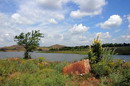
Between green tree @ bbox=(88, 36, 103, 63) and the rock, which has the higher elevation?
green tree @ bbox=(88, 36, 103, 63)

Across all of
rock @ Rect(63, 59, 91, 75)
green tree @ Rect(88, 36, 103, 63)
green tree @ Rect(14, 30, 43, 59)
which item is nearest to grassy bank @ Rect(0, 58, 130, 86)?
rock @ Rect(63, 59, 91, 75)

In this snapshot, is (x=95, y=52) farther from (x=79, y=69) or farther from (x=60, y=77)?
(x=60, y=77)

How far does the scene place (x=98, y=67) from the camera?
370 inches

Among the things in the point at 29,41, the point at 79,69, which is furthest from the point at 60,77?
the point at 29,41

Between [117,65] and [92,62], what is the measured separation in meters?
1.85

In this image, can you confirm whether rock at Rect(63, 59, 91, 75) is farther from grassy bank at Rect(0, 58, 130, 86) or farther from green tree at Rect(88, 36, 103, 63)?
green tree at Rect(88, 36, 103, 63)

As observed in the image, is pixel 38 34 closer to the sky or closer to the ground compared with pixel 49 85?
closer to the sky

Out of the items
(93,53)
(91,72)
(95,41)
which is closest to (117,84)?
(91,72)

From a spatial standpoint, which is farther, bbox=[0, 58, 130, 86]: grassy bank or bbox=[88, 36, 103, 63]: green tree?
bbox=[88, 36, 103, 63]: green tree

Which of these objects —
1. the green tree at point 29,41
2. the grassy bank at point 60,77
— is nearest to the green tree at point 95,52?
the grassy bank at point 60,77

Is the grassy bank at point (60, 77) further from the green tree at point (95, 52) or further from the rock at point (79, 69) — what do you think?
the green tree at point (95, 52)

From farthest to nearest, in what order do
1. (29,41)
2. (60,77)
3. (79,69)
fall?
(29,41) → (79,69) → (60,77)

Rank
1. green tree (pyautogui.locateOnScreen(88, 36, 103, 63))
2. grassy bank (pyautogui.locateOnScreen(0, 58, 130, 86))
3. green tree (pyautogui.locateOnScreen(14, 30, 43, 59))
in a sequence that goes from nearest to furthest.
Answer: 1. grassy bank (pyautogui.locateOnScreen(0, 58, 130, 86))
2. green tree (pyautogui.locateOnScreen(88, 36, 103, 63))
3. green tree (pyautogui.locateOnScreen(14, 30, 43, 59))

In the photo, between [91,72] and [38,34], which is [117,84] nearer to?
[91,72]
